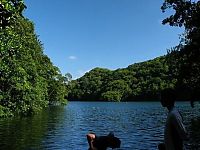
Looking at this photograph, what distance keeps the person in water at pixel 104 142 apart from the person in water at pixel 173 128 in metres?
1.18

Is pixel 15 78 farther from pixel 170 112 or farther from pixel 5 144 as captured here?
pixel 170 112

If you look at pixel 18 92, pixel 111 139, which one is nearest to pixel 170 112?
pixel 111 139

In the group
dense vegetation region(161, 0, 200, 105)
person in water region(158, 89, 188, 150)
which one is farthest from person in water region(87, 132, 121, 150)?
dense vegetation region(161, 0, 200, 105)

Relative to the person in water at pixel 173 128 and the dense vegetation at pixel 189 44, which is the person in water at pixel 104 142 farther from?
the dense vegetation at pixel 189 44

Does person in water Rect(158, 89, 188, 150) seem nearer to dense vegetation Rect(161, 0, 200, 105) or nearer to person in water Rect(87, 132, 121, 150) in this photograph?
person in water Rect(87, 132, 121, 150)

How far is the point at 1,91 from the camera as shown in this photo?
5047 centimetres

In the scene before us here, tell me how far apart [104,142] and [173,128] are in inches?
68.1

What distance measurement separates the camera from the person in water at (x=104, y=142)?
349 inches

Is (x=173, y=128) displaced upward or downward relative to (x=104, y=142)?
upward

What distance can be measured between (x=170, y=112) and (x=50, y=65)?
91.4m

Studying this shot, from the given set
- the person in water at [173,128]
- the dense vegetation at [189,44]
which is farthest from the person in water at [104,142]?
the dense vegetation at [189,44]

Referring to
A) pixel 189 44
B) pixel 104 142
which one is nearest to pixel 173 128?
pixel 104 142

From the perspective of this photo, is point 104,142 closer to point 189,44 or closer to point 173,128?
point 173,128

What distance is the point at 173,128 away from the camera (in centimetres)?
839
